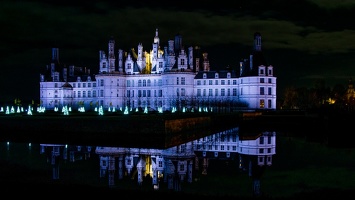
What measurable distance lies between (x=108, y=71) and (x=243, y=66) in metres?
20.8

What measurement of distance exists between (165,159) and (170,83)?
43.9 meters

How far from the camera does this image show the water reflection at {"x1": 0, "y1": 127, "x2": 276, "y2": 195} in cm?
1472

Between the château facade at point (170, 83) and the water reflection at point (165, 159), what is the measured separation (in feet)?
114

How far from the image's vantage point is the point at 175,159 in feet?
61.8

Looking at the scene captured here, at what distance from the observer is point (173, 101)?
6106 centimetres

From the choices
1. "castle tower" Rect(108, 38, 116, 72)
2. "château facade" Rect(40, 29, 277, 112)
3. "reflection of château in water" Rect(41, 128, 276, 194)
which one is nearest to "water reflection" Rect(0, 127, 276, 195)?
"reflection of château in water" Rect(41, 128, 276, 194)

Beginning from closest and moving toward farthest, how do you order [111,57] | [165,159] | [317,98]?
1. [165,159]
2. [111,57]
3. [317,98]

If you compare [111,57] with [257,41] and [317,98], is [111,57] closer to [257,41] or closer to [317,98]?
[257,41]

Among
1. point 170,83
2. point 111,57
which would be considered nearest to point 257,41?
point 170,83

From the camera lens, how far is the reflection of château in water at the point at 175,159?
49.6 feet

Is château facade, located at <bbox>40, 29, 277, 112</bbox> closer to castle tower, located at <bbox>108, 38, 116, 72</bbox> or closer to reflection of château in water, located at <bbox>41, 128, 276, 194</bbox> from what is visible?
castle tower, located at <bbox>108, 38, 116, 72</bbox>

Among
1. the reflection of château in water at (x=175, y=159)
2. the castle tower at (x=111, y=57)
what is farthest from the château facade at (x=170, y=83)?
the reflection of château in water at (x=175, y=159)

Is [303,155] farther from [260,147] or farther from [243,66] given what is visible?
[243,66]

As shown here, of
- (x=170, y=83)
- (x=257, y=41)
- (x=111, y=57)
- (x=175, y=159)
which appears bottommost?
(x=175, y=159)
